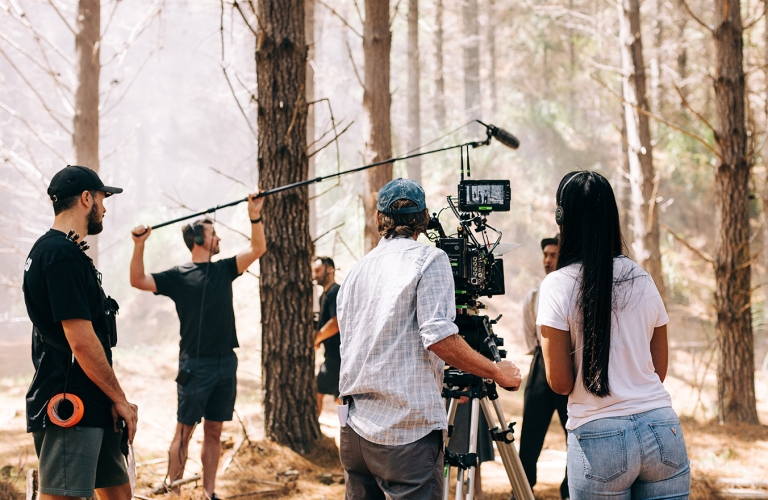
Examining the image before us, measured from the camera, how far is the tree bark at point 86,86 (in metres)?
8.37

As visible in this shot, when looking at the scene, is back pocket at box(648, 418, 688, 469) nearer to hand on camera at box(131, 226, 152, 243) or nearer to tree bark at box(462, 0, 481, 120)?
hand on camera at box(131, 226, 152, 243)

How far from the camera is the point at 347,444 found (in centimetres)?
259

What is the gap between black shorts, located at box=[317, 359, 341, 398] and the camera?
274 inches

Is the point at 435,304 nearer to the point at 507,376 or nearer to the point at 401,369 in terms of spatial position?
the point at 401,369

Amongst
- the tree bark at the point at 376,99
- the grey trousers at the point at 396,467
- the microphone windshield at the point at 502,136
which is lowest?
the grey trousers at the point at 396,467

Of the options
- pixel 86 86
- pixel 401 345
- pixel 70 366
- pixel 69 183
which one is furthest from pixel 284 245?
pixel 86 86

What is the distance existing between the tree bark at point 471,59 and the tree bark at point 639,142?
9.94 meters

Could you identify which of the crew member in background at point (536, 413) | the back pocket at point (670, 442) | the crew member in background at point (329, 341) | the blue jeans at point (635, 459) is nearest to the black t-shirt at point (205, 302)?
the crew member in background at point (329, 341)

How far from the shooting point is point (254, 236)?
4.60 meters

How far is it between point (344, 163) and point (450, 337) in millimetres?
19902

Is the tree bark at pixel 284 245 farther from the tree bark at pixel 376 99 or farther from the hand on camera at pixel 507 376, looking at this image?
the hand on camera at pixel 507 376

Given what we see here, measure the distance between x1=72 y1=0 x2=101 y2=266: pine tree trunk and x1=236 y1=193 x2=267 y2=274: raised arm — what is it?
4437mm

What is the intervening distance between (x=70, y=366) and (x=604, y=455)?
2.21 m

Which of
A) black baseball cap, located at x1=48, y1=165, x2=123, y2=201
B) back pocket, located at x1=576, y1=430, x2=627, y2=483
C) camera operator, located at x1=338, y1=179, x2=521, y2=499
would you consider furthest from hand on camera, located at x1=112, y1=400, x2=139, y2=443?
back pocket, located at x1=576, y1=430, x2=627, y2=483
